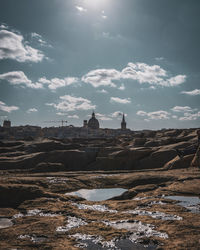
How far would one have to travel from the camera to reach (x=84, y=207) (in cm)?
1440

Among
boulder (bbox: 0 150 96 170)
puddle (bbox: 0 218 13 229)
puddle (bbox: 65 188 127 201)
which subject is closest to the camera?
puddle (bbox: 0 218 13 229)

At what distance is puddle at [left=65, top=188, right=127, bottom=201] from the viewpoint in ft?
57.8

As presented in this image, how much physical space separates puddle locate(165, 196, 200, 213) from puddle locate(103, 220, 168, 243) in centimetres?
351

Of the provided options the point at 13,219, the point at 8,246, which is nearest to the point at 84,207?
→ the point at 13,219

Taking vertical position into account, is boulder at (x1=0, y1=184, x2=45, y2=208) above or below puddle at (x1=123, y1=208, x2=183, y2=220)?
below

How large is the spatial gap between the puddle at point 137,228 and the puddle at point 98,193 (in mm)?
6381

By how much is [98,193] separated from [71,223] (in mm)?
8205

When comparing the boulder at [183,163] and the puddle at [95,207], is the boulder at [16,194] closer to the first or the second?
the puddle at [95,207]

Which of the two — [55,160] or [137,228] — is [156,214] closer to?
[137,228]

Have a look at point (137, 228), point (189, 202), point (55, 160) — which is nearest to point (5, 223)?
point (137, 228)

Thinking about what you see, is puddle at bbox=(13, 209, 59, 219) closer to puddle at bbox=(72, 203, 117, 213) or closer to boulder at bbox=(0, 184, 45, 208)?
boulder at bbox=(0, 184, 45, 208)

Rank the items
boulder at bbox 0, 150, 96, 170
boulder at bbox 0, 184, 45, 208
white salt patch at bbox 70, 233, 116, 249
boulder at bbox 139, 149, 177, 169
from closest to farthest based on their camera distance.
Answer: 1. white salt patch at bbox 70, 233, 116, 249
2. boulder at bbox 0, 184, 45, 208
3. boulder at bbox 139, 149, 177, 169
4. boulder at bbox 0, 150, 96, 170

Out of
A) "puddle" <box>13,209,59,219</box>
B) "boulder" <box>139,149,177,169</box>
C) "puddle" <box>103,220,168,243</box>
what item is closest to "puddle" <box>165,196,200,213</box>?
"puddle" <box>103,220,168,243</box>

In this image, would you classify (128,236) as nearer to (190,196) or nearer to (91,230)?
(91,230)
